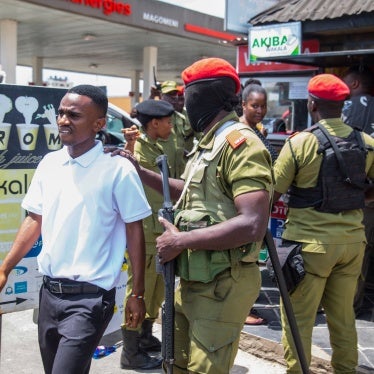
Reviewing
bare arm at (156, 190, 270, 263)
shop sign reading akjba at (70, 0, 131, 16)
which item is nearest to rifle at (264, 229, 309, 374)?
bare arm at (156, 190, 270, 263)

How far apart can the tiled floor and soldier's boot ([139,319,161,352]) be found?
30.5 inches

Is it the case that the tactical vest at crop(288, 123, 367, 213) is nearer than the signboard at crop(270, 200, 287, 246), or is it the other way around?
the tactical vest at crop(288, 123, 367, 213)

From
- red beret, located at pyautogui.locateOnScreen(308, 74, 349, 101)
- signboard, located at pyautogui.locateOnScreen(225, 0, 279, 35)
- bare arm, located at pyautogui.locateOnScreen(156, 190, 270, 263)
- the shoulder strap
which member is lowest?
bare arm, located at pyautogui.locateOnScreen(156, 190, 270, 263)

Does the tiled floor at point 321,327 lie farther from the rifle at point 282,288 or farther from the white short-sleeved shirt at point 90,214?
the white short-sleeved shirt at point 90,214

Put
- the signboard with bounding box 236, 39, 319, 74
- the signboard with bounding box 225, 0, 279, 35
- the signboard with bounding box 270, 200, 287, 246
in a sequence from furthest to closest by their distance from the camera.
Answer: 1. the signboard with bounding box 225, 0, 279, 35
2. the signboard with bounding box 236, 39, 319, 74
3. the signboard with bounding box 270, 200, 287, 246

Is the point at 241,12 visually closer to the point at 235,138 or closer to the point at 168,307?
the point at 235,138

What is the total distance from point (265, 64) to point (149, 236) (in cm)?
485

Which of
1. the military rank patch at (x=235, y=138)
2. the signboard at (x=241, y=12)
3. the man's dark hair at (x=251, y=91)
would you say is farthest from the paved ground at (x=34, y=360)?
the signboard at (x=241, y=12)

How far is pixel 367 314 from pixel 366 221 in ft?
2.74

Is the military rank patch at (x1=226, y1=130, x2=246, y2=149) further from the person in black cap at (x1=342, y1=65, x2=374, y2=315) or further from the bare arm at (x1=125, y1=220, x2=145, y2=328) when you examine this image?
the person in black cap at (x1=342, y1=65, x2=374, y2=315)

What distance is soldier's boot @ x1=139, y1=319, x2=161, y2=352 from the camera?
12.9ft

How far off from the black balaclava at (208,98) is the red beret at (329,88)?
37.5 inches

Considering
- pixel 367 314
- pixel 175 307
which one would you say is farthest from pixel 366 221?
pixel 175 307

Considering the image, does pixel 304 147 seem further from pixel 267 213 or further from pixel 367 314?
pixel 367 314
